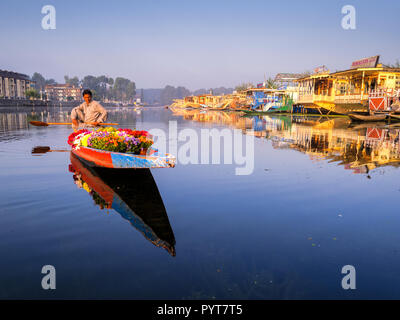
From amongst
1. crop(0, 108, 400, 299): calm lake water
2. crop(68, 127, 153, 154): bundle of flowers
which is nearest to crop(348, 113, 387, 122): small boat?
crop(0, 108, 400, 299): calm lake water

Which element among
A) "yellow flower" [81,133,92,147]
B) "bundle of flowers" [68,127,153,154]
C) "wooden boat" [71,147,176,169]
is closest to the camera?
"wooden boat" [71,147,176,169]

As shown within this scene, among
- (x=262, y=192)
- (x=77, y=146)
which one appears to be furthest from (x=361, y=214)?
(x=77, y=146)

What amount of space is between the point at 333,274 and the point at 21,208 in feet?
22.1

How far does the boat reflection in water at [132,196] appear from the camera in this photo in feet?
19.0

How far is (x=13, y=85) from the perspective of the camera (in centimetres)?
13762

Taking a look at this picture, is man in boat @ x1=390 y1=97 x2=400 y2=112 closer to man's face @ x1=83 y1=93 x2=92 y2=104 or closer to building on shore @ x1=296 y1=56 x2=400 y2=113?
building on shore @ x1=296 y1=56 x2=400 y2=113

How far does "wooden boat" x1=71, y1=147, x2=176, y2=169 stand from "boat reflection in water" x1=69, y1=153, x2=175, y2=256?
1.62 feet

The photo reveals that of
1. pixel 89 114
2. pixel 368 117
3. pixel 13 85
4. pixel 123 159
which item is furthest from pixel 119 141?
pixel 13 85

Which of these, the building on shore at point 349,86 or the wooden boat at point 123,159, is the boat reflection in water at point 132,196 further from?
the building on shore at point 349,86

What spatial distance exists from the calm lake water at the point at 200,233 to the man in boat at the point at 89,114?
2677 mm

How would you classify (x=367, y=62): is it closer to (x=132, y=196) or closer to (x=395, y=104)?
(x=395, y=104)

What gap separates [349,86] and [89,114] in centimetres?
4307

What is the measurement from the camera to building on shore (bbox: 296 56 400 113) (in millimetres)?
39219
